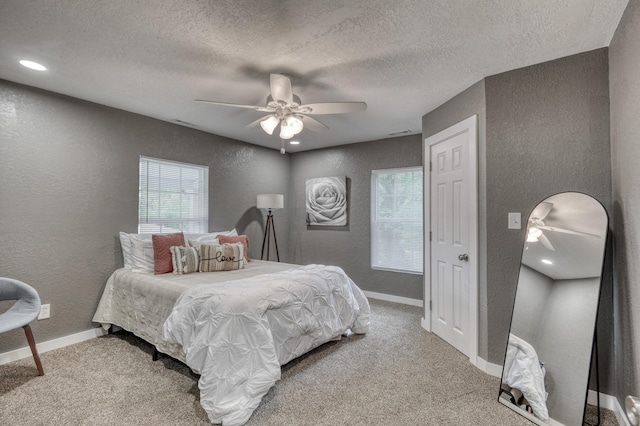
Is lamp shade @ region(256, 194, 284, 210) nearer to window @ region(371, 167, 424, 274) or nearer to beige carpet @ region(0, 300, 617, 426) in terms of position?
window @ region(371, 167, 424, 274)

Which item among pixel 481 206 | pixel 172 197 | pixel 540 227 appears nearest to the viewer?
pixel 540 227

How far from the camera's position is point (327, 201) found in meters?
5.11

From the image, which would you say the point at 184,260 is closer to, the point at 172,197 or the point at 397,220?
the point at 172,197

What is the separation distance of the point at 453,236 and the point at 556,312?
1121mm

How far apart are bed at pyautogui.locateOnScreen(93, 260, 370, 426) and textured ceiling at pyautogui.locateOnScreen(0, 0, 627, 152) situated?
1.73 meters

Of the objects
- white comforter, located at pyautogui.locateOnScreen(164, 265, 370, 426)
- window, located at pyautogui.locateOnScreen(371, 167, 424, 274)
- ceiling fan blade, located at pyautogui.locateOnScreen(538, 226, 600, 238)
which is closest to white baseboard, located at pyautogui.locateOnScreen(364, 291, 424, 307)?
window, located at pyautogui.locateOnScreen(371, 167, 424, 274)

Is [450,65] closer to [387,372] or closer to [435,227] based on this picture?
[435,227]

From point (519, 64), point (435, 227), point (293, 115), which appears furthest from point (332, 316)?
point (519, 64)

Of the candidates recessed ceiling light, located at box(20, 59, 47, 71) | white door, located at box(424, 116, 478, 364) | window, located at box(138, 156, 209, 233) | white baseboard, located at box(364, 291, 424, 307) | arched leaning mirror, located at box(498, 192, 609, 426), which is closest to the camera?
arched leaning mirror, located at box(498, 192, 609, 426)

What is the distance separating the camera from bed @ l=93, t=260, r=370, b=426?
1.98 m

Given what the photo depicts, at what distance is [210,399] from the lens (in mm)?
1936

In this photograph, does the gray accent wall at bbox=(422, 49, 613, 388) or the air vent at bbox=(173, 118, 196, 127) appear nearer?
the gray accent wall at bbox=(422, 49, 613, 388)

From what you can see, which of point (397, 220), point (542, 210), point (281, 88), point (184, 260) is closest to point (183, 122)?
point (184, 260)

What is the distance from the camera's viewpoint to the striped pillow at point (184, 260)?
3.16 metres
